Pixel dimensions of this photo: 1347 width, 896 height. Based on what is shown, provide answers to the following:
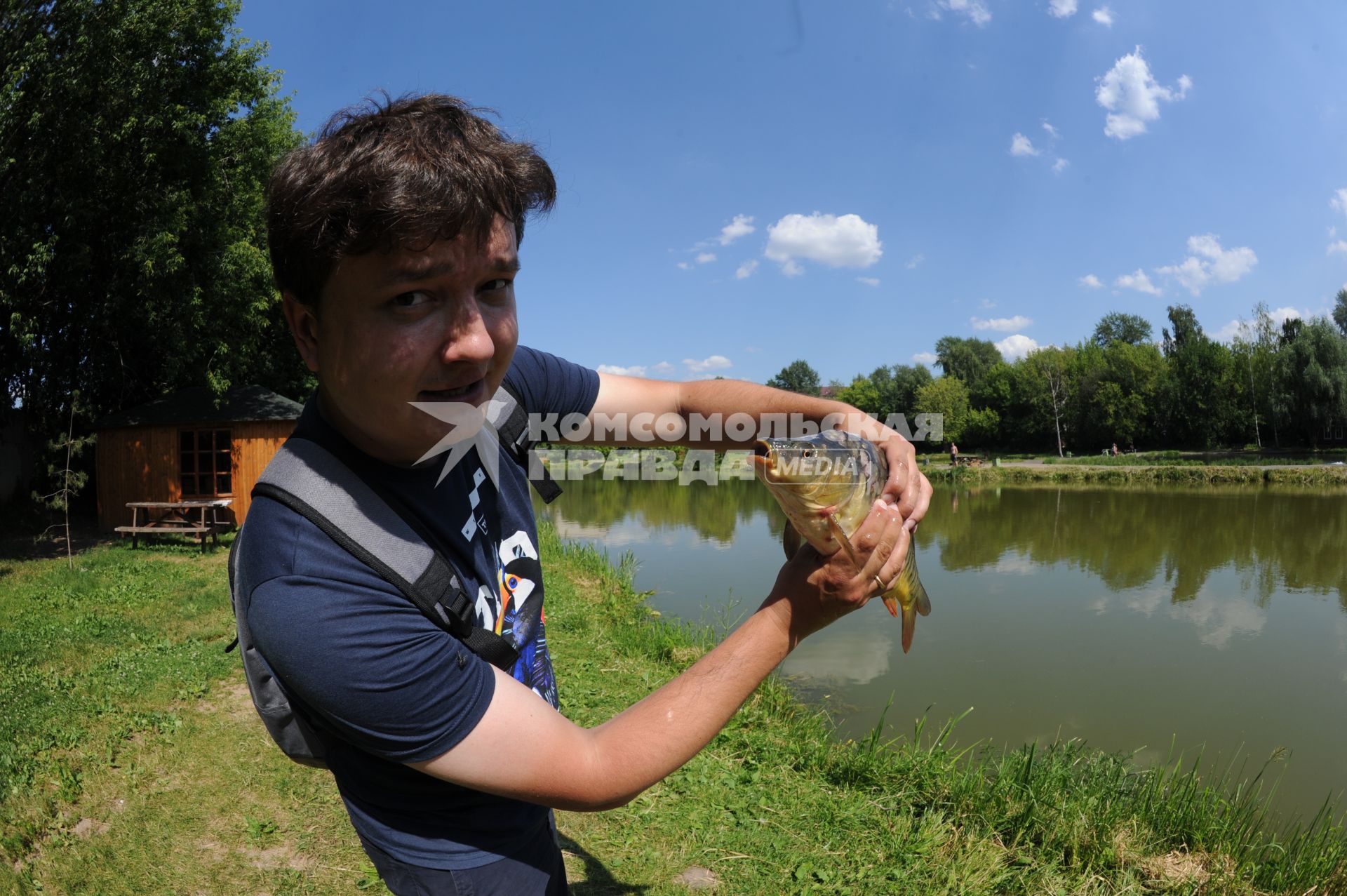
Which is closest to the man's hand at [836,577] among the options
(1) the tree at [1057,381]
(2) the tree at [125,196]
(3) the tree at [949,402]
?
(2) the tree at [125,196]

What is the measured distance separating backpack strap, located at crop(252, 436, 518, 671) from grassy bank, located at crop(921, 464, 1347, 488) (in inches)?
1444

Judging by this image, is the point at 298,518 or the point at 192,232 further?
the point at 192,232

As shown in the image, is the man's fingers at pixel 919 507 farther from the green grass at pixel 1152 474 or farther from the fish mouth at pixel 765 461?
the green grass at pixel 1152 474

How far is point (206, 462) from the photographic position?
55.1ft

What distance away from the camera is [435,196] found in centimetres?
122

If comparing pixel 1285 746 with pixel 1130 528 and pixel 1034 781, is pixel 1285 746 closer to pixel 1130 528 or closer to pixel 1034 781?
pixel 1034 781

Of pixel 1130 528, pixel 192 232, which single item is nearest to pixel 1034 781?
pixel 192 232

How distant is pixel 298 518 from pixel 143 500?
1893 centimetres

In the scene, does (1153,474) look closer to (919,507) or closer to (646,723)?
(919,507)

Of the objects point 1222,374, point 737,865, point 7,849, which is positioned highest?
point 1222,374

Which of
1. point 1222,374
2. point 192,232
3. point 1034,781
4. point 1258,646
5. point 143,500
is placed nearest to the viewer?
point 1034,781

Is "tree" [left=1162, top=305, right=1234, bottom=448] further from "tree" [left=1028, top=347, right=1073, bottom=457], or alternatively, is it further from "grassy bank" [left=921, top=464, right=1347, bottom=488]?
"grassy bank" [left=921, top=464, right=1347, bottom=488]

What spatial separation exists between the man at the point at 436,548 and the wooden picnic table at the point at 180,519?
1523cm

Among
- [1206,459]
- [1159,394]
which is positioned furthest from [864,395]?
[1206,459]
